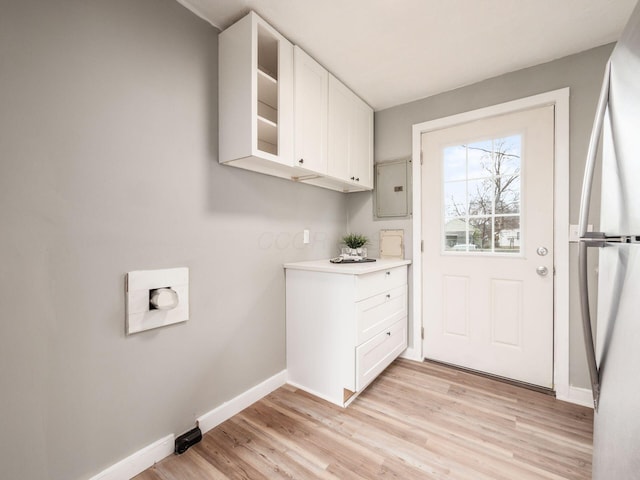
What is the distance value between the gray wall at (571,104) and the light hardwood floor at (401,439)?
1.70 feet

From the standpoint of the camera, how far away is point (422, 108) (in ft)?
8.11

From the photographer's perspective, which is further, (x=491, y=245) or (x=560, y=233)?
(x=491, y=245)

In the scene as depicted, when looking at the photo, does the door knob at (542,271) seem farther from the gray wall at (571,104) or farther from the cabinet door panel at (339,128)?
the cabinet door panel at (339,128)

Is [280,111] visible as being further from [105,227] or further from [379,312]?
[379,312]

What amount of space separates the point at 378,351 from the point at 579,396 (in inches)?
52.1

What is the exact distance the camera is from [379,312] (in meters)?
2.06

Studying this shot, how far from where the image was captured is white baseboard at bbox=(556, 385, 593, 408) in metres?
1.83

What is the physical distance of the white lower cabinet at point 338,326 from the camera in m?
1.81

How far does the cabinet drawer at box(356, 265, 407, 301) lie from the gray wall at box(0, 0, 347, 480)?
2.52 feet

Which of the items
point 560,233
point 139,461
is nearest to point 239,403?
point 139,461

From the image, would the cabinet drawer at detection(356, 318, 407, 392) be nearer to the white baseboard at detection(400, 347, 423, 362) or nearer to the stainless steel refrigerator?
the white baseboard at detection(400, 347, 423, 362)

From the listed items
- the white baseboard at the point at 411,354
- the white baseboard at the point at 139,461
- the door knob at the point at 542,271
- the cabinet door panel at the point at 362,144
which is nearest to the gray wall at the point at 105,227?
the white baseboard at the point at 139,461

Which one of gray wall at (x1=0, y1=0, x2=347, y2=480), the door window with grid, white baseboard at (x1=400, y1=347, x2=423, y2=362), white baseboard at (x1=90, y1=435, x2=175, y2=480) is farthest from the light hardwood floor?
the door window with grid

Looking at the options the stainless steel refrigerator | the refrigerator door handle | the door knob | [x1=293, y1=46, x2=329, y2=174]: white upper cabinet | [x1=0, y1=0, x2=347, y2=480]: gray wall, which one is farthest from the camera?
the door knob
